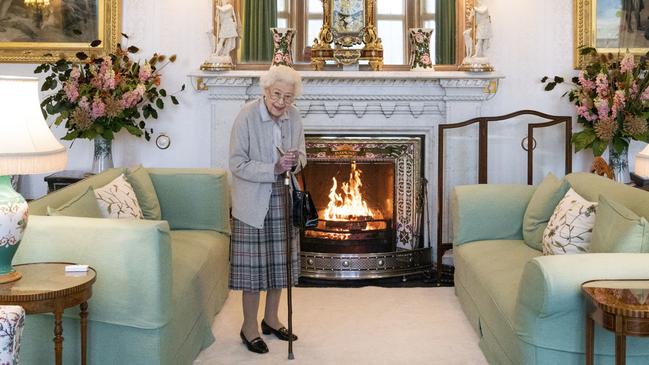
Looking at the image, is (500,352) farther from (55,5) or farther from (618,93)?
(55,5)

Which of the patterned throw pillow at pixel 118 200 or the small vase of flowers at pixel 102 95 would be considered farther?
the small vase of flowers at pixel 102 95

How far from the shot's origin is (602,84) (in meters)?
5.71

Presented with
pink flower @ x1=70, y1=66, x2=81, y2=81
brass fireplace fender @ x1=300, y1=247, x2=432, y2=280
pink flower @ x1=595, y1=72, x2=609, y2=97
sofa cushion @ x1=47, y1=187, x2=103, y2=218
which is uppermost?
pink flower @ x1=70, y1=66, x2=81, y2=81

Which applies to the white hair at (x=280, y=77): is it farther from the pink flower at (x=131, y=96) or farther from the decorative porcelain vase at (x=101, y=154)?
the decorative porcelain vase at (x=101, y=154)

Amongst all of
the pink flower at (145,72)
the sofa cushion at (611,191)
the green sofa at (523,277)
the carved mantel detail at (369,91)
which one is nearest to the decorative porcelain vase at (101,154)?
the pink flower at (145,72)

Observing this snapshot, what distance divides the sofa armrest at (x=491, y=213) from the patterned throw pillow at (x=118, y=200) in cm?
202

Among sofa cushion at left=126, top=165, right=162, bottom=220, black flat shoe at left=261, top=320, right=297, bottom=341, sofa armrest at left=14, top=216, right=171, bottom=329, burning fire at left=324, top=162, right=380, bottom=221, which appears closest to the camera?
sofa armrest at left=14, top=216, right=171, bottom=329

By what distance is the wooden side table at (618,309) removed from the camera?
2668 millimetres

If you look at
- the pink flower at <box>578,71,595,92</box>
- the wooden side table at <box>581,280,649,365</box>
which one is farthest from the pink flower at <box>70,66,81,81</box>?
the wooden side table at <box>581,280,649,365</box>

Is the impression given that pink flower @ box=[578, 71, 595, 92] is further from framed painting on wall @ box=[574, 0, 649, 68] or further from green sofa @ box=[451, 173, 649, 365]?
green sofa @ box=[451, 173, 649, 365]

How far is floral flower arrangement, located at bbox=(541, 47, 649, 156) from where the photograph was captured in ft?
18.6

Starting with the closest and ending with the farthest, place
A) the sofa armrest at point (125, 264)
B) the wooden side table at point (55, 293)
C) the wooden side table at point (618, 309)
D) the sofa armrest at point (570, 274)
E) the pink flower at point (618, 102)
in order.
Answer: the wooden side table at point (618, 309) → the wooden side table at point (55, 293) → the sofa armrest at point (570, 274) → the sofa armrest at point (125, 264) → the pink flower at point (618, 102)

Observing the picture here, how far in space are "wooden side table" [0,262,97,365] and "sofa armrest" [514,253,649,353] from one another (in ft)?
5.56

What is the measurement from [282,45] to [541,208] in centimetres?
240
